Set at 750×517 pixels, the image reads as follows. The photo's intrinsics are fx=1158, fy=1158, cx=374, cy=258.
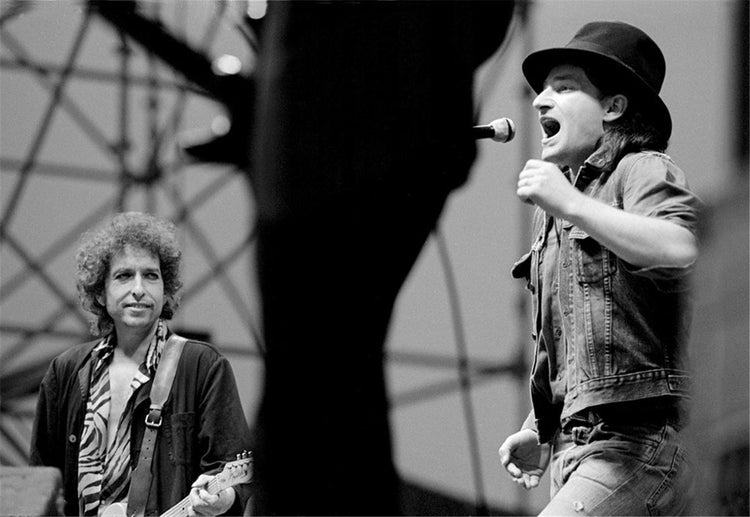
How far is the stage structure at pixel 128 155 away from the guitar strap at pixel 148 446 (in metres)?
0.88

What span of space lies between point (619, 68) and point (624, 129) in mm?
120

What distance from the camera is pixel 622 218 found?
202cm

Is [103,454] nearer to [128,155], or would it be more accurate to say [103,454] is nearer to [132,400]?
[132,400]

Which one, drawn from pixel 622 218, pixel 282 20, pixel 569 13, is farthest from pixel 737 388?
pixel 282 20

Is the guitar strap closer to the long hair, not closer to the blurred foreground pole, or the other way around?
the blurred foreground pole

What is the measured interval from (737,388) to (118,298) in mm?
1702

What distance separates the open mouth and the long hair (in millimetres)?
95

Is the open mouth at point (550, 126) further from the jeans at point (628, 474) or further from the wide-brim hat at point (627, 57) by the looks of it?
the jeans at point (628, 474)

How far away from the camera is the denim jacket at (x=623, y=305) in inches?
82.0

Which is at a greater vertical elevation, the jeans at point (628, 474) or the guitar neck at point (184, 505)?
the jeans at point (628, 474)

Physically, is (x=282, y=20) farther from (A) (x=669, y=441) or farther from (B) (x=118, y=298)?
(A) (x=669, y=441)

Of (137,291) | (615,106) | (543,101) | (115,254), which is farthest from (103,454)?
(615,106)

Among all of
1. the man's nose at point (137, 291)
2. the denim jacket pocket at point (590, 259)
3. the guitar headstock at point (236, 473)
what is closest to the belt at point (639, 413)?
the denim jacket pocket at point (590, 259)

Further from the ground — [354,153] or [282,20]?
[282,20]
